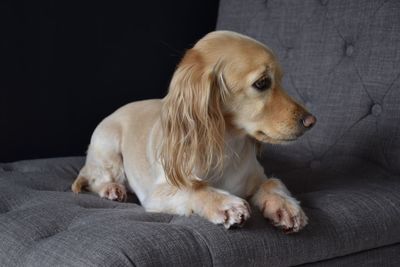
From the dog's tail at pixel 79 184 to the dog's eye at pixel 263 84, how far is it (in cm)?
86

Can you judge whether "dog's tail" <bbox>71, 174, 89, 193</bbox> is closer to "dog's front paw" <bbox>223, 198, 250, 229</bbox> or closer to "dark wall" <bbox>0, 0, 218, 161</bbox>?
"dark wall" <bbox>0, 0, 218, 161</bbox>

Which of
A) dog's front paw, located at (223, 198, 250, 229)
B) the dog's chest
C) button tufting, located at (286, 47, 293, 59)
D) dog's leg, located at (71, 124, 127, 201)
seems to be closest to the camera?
dog's front paw, located at (223, 198, 250, 229)

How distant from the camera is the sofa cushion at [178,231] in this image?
1.37 m

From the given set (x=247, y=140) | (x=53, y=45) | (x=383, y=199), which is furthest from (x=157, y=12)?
(x=383, y=199)

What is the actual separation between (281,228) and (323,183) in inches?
22.3

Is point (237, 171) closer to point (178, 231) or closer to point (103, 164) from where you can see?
point (178, 231)

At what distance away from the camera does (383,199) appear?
1833 millimetres

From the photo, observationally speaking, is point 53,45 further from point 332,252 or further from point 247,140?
point 332,252

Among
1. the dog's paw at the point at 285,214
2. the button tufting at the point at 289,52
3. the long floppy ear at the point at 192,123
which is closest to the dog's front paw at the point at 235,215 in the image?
the dog's paw at the point at 285,214

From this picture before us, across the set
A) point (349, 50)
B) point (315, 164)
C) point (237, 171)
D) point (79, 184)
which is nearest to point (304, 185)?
point (315, 164)

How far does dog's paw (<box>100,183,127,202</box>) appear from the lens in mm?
2123

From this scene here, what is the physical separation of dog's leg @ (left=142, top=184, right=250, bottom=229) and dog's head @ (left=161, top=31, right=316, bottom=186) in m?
0.06

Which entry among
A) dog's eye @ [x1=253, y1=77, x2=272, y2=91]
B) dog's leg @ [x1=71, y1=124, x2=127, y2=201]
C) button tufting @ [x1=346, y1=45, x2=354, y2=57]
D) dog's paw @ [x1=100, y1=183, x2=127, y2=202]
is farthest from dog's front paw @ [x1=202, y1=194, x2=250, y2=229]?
button tufting @ [x1=346, y1=45, x2=354, y2=57]

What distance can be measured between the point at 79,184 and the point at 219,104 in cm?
76
